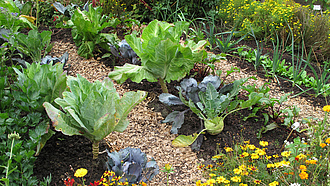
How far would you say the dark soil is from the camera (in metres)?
2.36

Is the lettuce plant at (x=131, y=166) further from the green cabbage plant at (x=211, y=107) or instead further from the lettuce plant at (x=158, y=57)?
the lettuce plant at (x=158, y=57)

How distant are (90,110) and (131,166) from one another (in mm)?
563

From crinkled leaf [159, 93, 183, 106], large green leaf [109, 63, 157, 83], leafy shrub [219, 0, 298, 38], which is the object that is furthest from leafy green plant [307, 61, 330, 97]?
large green leaf [109, 63, 157, 83]

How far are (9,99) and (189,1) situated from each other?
14.0ft

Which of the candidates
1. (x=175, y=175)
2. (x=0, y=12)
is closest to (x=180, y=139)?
(x=175, y=175)

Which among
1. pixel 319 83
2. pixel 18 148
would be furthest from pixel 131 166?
pixel 319 83

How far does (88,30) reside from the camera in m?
3.73

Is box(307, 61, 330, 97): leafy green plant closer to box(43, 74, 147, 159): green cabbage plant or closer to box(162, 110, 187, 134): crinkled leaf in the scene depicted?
box(162, 110, 187, 134): crinkled leaf

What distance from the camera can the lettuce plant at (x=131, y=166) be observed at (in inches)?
86.3

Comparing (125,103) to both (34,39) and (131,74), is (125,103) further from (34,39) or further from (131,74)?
(34,39)

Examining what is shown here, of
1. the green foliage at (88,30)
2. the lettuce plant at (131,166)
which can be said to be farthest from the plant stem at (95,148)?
the green foliage at (88,30)

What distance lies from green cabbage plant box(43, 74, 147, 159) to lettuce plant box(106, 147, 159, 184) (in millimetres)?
226

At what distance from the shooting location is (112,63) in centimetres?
390

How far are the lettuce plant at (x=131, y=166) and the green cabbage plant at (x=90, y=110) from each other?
0.23m
